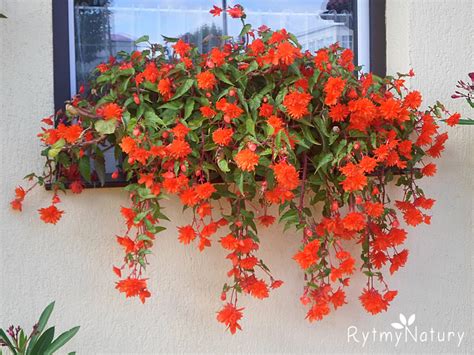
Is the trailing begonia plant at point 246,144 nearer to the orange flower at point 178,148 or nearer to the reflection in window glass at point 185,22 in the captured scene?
the orange flower at point 178,148

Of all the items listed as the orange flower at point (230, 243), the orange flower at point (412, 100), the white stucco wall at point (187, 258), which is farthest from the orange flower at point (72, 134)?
the orange flower at point (412, 100)

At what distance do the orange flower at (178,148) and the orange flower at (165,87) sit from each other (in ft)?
0.56

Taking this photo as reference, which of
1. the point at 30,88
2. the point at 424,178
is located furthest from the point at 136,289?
the point at 424,178

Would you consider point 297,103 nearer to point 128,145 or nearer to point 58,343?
point 128,145

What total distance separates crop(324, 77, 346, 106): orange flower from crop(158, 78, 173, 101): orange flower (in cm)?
45

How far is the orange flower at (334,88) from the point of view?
1473mm

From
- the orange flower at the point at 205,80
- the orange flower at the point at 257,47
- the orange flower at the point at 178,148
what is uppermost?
the orange flower at the point at 257,47

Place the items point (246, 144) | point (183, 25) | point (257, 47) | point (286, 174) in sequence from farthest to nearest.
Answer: point (183, 25), point (257, 47), point (246, 144), point (286, 174)

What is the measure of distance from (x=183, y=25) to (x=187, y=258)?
2.81ft

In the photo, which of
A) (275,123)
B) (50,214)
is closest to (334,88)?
(275,123)

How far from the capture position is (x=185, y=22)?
198cm

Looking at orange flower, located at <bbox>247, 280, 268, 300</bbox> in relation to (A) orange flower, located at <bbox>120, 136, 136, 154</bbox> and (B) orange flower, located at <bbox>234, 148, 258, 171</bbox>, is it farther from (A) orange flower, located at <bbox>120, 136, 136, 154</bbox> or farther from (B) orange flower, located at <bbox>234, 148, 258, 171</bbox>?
Result: (A) orange flower, located at <bbox>120, 136, 136, 154</bbox>

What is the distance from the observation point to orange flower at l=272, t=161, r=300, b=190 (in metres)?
1.37

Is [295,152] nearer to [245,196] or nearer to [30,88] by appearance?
[245,196]
